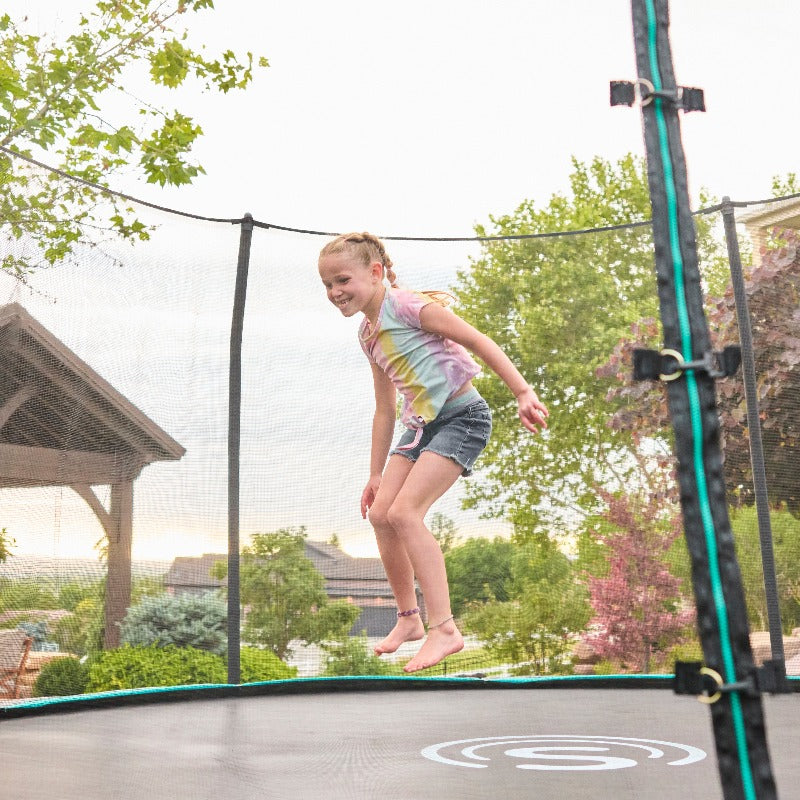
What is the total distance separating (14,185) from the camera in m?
3.75

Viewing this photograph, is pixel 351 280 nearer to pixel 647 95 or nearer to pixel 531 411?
pixel 531 411

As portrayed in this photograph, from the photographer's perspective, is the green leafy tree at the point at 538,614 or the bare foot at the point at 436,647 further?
the green leafy tree at the point at 538,614

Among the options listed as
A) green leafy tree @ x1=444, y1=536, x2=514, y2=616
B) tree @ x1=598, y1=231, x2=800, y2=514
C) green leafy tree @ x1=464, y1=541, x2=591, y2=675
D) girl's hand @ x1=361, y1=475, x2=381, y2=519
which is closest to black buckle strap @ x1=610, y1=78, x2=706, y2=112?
girl's hand @ x1=361, y1=475, x2=381, y2=519

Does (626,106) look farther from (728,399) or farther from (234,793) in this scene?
(728,399)

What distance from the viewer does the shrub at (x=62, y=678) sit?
12.3 feet

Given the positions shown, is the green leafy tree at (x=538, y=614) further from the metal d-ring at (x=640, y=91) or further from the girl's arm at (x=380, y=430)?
the metal d-ring at (x=640, y=91)

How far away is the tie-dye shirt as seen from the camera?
212cm

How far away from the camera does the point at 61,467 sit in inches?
139

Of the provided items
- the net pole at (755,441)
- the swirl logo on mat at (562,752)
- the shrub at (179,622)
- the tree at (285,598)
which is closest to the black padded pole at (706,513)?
the swirl logo on mat at (562,752)

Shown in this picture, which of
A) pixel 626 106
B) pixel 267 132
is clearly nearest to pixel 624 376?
pixel 626 106

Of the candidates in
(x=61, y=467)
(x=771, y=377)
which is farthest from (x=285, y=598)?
(x=771, y=377)

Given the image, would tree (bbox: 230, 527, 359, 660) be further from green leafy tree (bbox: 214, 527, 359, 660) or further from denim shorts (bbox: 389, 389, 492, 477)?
denim shorts (bbox: 389, 389, 492, 477)

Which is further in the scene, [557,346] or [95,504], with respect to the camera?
[557,346]

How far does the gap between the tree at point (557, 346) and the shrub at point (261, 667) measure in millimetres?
1185
